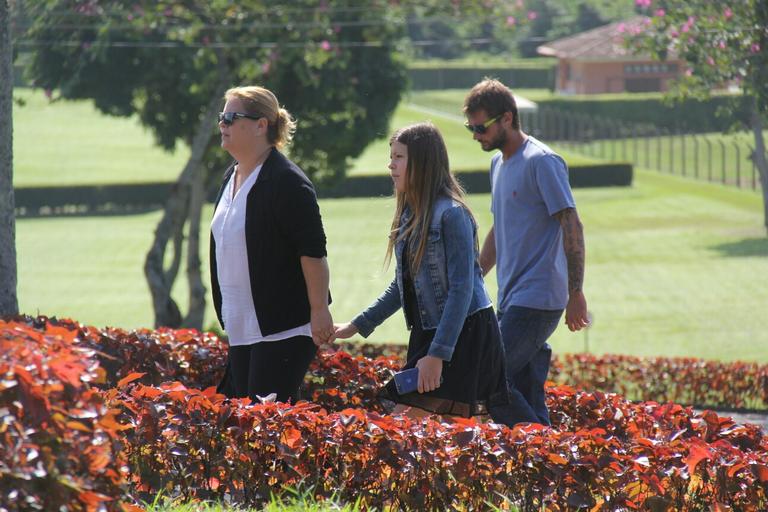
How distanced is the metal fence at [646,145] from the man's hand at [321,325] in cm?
3427

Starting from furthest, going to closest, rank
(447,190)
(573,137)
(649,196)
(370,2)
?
1. (573,137)
2. (649,196)
3. (370,2)
4. (447,190)

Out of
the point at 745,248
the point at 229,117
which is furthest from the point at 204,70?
the point at 745,248

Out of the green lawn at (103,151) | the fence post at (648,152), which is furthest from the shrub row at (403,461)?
the fence post at (648,152)

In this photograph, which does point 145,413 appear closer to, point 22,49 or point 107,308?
point 22,49

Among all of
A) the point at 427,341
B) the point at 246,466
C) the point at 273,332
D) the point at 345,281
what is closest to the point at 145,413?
the point at 246,466

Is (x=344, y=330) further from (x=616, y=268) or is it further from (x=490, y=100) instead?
(x=616, y=268)

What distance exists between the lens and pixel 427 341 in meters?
5.29

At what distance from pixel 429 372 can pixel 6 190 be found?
323 cm

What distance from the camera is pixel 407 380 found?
523 cm

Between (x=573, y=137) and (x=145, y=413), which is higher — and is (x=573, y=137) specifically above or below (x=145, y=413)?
below

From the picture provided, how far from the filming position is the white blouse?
17.8 feet

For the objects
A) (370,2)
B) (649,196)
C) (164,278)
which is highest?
(370,2)

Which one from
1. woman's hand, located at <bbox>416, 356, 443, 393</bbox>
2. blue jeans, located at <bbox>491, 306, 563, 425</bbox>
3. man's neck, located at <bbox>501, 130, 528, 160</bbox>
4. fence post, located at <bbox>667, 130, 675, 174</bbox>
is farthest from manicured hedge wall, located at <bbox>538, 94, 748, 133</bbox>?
woman's hand, located at <bbox>416, 356, 443, 393</bbox>

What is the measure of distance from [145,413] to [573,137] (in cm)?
6013
